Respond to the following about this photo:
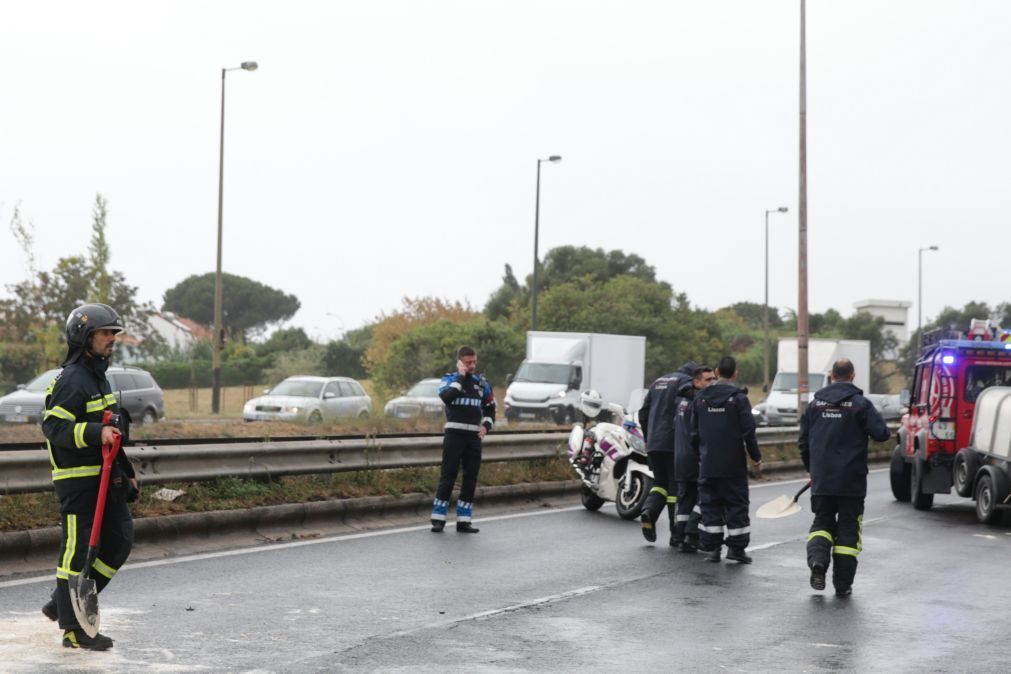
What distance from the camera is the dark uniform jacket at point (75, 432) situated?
23.5ft

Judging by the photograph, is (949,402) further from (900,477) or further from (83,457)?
(83,457)

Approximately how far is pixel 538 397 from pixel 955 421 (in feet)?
70.9

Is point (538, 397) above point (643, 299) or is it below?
below

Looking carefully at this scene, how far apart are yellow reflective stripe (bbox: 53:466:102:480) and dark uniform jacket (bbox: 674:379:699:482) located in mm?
6418

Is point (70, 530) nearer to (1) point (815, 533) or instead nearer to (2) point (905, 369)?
(1) point (815, 533)

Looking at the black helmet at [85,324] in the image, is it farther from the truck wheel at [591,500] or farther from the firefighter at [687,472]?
the truck wheel at [591,500]

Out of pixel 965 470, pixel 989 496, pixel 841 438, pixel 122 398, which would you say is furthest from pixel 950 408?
pixel 122 398

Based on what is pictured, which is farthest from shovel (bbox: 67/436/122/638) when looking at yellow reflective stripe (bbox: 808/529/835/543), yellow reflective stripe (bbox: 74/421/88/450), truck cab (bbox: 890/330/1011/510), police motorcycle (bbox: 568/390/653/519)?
truck cab (bbox: 890/330/1011/510)

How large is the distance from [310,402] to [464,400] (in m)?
20.3

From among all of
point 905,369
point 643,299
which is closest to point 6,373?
point 643,299

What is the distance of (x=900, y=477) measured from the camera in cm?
1958

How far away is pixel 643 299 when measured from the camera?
74312 mm

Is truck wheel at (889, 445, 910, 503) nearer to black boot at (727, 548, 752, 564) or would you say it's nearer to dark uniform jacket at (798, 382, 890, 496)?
black boot at (727, 548, 752, 564)

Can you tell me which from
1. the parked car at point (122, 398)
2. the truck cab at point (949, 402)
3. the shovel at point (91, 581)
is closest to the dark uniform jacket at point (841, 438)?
the shovel at point (91, 581)
